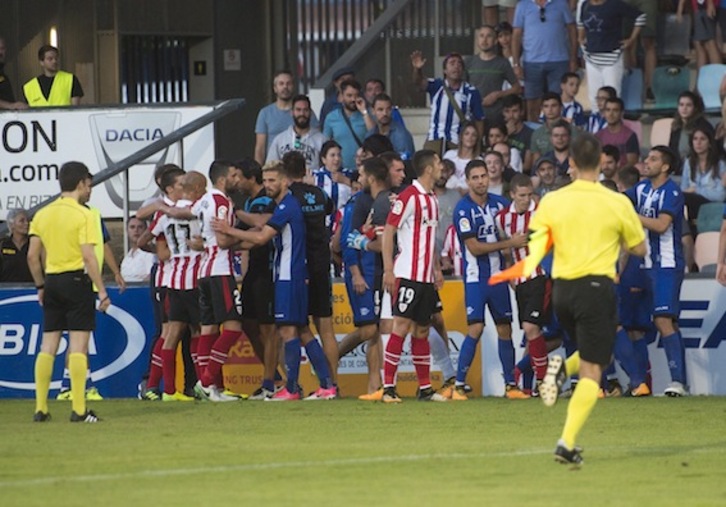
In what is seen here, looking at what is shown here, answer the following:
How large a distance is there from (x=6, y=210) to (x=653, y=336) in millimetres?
8035

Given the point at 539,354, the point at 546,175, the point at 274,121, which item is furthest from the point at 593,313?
the point at 274,121

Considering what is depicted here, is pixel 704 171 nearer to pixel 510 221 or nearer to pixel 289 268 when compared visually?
pixel 510 221

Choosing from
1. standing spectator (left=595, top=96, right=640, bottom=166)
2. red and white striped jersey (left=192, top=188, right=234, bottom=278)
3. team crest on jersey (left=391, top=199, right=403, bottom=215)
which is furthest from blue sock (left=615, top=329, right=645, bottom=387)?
red and white striped jersey (left=192, top=188, right=234, bottom=278)

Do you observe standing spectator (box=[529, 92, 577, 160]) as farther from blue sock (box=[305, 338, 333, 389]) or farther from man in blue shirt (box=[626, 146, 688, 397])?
blue sock (box=[305, 338, 333, 389])

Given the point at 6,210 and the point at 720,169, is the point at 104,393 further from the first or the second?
the point at 720,169

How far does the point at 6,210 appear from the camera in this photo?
20.9 meters

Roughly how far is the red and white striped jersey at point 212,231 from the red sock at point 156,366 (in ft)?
2.76

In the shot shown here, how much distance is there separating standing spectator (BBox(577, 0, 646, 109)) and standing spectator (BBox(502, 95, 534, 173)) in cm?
123

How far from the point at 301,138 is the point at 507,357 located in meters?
4.49

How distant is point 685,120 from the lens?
19.6 meters

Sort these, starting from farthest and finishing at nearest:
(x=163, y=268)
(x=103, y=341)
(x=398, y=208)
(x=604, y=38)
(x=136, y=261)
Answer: (x=604, y=38) → (x=136, y=261) → (x=103, y=341) → (x=163, y=268) → (x=398, y=208)

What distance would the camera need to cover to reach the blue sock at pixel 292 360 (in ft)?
53.7

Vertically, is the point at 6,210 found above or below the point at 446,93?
below

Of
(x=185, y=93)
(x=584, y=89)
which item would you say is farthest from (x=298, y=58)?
(x=584, y=89)
